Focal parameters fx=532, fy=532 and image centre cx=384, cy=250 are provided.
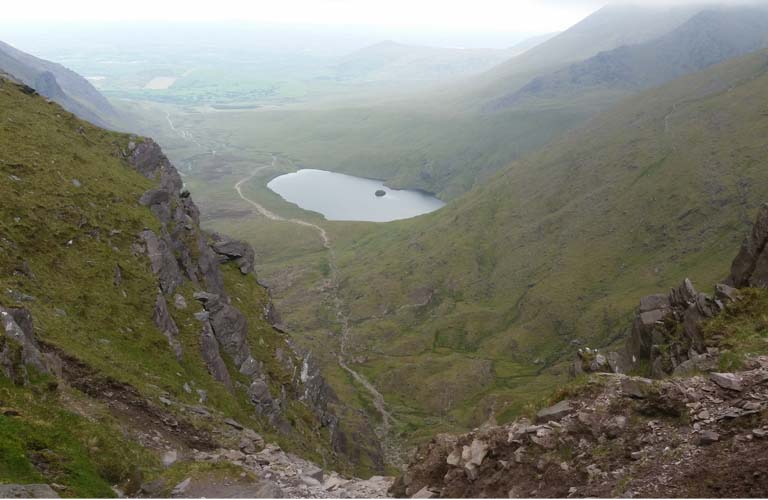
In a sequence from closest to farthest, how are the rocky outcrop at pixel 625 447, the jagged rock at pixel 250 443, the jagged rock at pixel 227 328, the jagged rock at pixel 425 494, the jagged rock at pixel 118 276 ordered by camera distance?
1. the rocky outcrop at pixel 625 447
2. the jagged rock at pixel 425 494
3. the jagged rock at pixel 250 443
4. the jagged rock at pixel 118 276
5. the jagged rock at pixel 227 328

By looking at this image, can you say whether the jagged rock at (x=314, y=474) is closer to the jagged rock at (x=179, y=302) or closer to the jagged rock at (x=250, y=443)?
the jagged rock at (x=250, y=443)

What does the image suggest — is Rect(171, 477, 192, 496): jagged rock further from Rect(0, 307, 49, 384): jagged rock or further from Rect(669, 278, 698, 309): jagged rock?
Rect(669, 278, 698, 309): jagged rock

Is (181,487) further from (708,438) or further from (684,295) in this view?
(684,295)

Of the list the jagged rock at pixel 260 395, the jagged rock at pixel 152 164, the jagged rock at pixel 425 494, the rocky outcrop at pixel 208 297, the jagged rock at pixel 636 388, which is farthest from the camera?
the jagged rock at pixel 152 164

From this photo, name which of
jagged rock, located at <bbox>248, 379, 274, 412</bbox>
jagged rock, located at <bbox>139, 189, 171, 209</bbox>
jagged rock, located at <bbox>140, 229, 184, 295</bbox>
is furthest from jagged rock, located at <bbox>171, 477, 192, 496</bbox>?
jagged rock, located at <bbox>139, 189, 171, 209</bbox>

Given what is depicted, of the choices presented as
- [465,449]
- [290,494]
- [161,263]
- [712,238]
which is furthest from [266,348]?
[712,238]

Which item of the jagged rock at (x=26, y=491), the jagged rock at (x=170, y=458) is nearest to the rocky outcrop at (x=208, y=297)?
the jagged rock at (x=170, y=458)

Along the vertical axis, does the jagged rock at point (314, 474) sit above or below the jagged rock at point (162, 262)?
below

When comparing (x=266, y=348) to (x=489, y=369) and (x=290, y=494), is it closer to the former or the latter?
(x=290, y=494)
